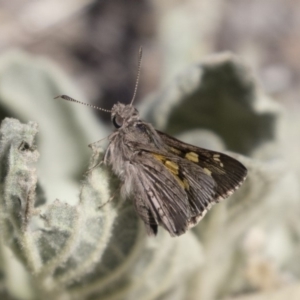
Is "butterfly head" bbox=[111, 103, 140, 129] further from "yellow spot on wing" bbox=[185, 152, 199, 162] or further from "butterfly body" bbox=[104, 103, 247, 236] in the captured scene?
"yellow spot on wing" bbox=[185, 152, 199, 162]

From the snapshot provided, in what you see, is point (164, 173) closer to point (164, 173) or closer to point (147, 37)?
point (164, 173)

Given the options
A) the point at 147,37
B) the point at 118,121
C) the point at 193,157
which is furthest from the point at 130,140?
the point at 147,37

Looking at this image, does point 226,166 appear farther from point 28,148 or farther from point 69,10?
point 69,10

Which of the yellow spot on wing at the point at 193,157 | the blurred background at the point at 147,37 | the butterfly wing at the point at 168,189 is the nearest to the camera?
the butterfly wing at the point at 168,189

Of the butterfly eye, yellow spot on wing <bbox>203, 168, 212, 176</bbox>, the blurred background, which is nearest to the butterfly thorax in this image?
the butterfly eye

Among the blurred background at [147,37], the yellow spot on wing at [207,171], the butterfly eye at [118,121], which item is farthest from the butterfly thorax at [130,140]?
the blurred background at [147,37]

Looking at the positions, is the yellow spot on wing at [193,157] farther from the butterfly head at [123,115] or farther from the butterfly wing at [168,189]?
the butterfly head at [123,115]

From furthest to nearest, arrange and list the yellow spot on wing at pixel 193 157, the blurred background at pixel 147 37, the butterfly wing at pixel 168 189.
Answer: the blurred background at pixel 147 37
the yellow spot on wing at pixel 193 157
the butterfly wing at pixel 168 189

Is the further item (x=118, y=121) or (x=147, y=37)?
(x=147, y=37)
